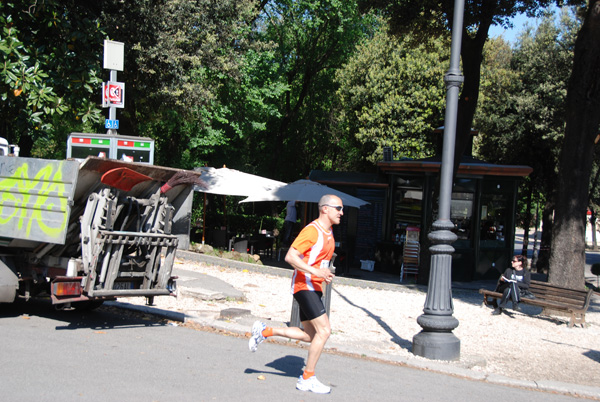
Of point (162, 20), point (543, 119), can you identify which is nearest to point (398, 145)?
point (543, 119)

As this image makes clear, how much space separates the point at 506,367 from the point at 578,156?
6230mm

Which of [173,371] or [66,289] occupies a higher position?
[66,289]

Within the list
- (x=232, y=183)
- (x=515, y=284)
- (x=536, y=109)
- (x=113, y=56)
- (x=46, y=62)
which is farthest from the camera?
(x=536, y=109)

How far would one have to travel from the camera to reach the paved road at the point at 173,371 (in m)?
5.34

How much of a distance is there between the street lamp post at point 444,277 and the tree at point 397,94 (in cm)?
2004

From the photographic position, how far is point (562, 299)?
37.2 feet

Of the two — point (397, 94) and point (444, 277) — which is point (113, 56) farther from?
point (397, 94)

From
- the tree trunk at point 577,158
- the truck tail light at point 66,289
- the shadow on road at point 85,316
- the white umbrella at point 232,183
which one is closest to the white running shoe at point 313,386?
the truck tail light at point 66,289

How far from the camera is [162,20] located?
14875 millimetres

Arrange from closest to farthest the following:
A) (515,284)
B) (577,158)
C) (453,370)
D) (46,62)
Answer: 1. (453,370)
2. (515,284)
3. (577,158)
4. (46,62)

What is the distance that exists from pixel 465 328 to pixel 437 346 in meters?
2.93

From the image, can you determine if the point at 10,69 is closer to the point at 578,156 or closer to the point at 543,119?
the point at 578,156

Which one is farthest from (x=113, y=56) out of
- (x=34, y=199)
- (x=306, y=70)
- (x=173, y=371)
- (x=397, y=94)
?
(x=306, y=70)

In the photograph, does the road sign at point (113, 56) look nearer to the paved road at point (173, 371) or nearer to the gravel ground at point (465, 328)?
the gravel ground at point (465, 328)
